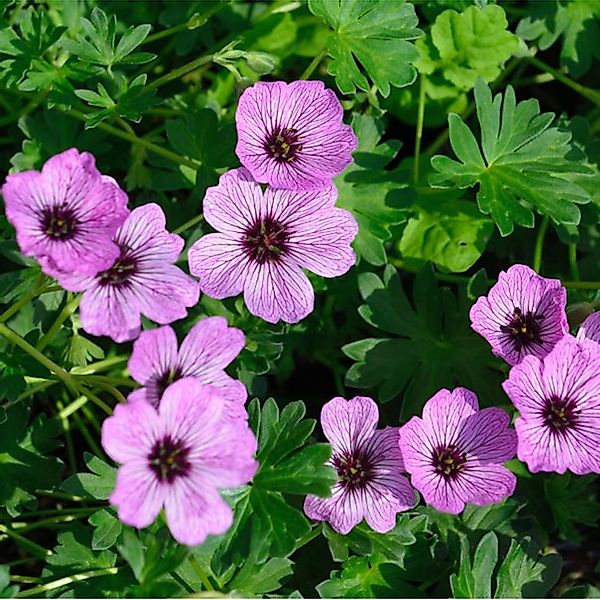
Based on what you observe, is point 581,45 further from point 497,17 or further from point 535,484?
point 535,484

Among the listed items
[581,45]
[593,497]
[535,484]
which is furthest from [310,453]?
[581,45]

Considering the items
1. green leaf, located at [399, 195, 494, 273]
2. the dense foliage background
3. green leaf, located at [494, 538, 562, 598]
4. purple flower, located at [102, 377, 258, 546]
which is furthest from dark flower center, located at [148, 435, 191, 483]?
green leaf, located at [399, 195, 494, 273]

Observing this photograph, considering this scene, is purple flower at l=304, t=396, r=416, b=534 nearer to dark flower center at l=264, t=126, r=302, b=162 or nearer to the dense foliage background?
the dense foliage background

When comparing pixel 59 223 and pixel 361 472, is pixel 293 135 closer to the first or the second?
pixel 59 223

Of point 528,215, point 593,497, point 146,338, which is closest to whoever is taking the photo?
point 146,338

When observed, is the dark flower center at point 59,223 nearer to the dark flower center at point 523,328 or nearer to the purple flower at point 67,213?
the purple flower at point 67,213

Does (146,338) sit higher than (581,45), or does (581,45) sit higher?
(581,45)
